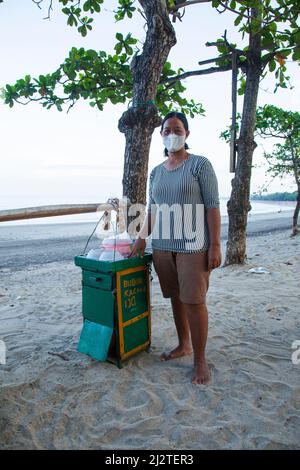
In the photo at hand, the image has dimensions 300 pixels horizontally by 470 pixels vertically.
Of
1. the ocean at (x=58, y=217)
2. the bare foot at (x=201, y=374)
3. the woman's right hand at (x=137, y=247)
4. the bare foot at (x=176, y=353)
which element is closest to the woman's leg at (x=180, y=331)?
the bare foot at (x=176, y=353)

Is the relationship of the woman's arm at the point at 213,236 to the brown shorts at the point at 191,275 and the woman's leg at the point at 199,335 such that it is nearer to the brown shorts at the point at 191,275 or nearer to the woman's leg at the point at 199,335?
the brown shorts at the point at 191,275

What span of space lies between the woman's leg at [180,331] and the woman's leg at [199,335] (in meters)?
0.28

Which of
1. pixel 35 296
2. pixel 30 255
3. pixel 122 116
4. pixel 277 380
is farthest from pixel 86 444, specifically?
pixel 30 255

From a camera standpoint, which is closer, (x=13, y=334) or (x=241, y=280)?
(x=13, y=334)

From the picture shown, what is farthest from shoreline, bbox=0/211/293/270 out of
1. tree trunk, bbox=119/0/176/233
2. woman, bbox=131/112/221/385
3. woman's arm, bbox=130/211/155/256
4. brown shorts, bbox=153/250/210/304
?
brown shorts, bbox=153/250/210/304

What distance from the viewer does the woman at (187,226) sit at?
2.18 m

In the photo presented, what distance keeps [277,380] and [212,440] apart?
789 mm

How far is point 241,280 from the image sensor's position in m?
5.02

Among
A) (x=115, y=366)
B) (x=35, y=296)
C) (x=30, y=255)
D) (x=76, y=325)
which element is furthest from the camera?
(x=30, y=255)

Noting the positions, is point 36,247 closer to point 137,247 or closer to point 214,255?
point 137,247

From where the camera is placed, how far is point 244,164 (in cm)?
554

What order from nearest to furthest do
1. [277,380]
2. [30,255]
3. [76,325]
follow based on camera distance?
1. [277,380]
2. [76,325]
3. [30,255]

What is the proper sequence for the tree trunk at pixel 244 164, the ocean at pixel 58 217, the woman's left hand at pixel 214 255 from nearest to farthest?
the woman's left hand at pixel 214 255
the tree trunk at pixel 244 164
the ocean at pixel 58 217
